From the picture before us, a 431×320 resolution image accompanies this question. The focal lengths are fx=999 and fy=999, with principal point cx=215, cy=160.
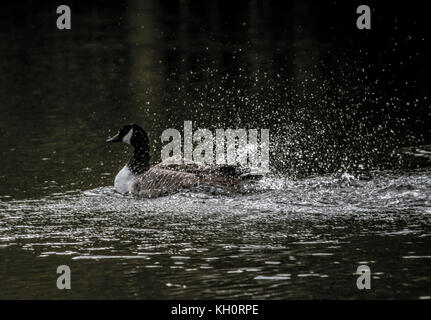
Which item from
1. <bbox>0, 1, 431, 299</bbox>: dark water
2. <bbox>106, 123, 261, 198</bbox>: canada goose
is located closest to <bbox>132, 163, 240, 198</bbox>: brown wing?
<bbox>106, 123, 261, 198</bbox>: canada goose

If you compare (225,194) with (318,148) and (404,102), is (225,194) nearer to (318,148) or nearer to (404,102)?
(318,148)

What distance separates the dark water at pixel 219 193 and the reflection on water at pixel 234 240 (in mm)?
32

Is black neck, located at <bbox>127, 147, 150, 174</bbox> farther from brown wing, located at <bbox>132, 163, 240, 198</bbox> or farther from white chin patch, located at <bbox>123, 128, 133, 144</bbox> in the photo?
brown wing, located at <bbox>132, 163, 240, 198</bbox>

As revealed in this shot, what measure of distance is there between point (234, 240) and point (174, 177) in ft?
9.38

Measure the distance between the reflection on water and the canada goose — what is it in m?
0.20

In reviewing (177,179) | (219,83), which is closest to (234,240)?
(177,179)

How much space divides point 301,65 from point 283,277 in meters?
18.2

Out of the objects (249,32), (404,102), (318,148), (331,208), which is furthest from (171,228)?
(249,32)

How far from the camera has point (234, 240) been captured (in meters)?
11.8

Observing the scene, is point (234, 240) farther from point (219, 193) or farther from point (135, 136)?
point (135, 136)

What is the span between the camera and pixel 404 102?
2192 cm

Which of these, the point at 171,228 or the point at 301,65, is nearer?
the point at 171,228

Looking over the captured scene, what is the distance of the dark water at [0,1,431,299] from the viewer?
10.7m
